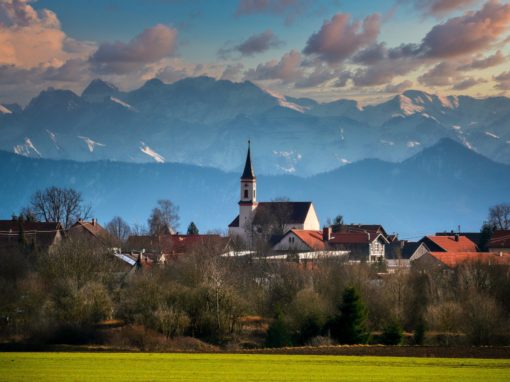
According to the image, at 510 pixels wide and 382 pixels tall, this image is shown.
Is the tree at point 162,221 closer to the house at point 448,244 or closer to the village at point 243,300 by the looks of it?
the house at point 448,244

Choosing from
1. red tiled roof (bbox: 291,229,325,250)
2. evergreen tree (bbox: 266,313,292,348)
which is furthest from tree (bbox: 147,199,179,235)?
evergreen tree (bbox: 266,313,292,348)

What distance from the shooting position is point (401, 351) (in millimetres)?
47656

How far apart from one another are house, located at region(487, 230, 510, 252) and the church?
1431 inches

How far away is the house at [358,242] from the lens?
105 meters

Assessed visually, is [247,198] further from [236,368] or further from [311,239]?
[236,368]

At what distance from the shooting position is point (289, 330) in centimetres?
5397

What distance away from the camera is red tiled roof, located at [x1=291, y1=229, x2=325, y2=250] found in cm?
10571

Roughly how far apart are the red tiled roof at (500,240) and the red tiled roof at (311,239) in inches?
737

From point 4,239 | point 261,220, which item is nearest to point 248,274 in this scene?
point 4,239

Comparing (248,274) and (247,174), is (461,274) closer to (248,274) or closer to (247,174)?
(248,274)

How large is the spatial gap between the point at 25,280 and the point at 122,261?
480 inches

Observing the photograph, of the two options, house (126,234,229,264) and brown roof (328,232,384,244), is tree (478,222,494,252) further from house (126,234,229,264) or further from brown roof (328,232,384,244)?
house (126,234,229,264)

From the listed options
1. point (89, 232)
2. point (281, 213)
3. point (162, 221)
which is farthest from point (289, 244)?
point (162, 221)

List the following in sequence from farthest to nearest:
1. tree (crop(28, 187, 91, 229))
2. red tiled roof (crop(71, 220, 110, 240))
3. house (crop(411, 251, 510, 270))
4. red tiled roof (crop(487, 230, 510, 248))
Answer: tree (crop(28, 187, 91, 229))
red tiled roof (crop(71, 220, 110, 240))
red tiled roof (crop(487, 230, 510, 248))
house (crop(411, 251, 510, 270))
